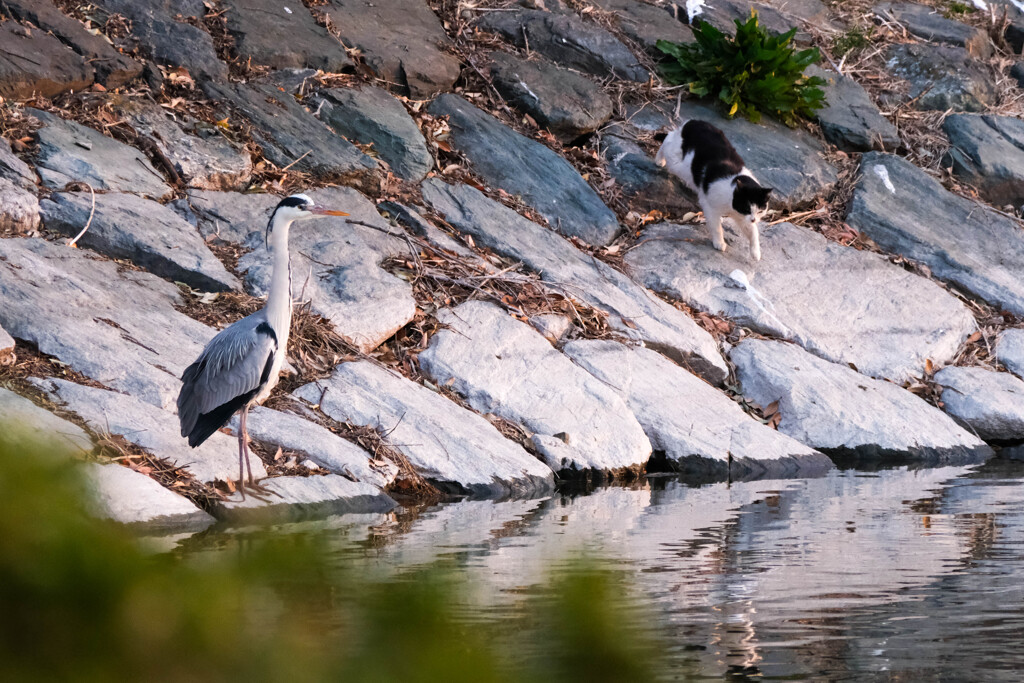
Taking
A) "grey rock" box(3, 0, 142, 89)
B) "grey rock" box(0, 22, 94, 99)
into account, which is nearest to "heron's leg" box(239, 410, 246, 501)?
"grey rock" box(0, 22, 94, 99)

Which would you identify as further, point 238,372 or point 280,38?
point 280,38

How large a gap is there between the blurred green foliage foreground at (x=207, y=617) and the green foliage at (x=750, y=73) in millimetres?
11876

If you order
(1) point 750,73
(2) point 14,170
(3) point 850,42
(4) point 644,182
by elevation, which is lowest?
(2) point 14,170

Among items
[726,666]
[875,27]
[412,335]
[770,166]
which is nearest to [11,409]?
[412,335]

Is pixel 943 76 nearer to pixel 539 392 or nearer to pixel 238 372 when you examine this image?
pixel 539 392

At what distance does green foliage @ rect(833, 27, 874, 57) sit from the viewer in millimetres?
14461

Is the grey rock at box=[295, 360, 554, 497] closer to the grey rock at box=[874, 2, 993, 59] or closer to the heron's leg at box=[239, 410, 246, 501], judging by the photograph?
the heron's leg at box=[239, 410, 246, 501]

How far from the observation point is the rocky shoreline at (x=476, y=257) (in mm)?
7199

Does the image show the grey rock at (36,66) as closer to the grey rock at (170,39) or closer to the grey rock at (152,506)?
the grey rock at (170,39)

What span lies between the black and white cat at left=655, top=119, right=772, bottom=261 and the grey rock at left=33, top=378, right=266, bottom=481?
541 centimetres

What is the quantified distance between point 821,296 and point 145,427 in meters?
6.52

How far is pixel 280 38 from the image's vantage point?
11414 mm

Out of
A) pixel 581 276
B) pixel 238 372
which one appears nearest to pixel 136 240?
A: pixel 238 372

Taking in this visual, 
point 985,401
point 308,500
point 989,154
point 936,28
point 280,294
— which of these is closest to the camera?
point 308,500
